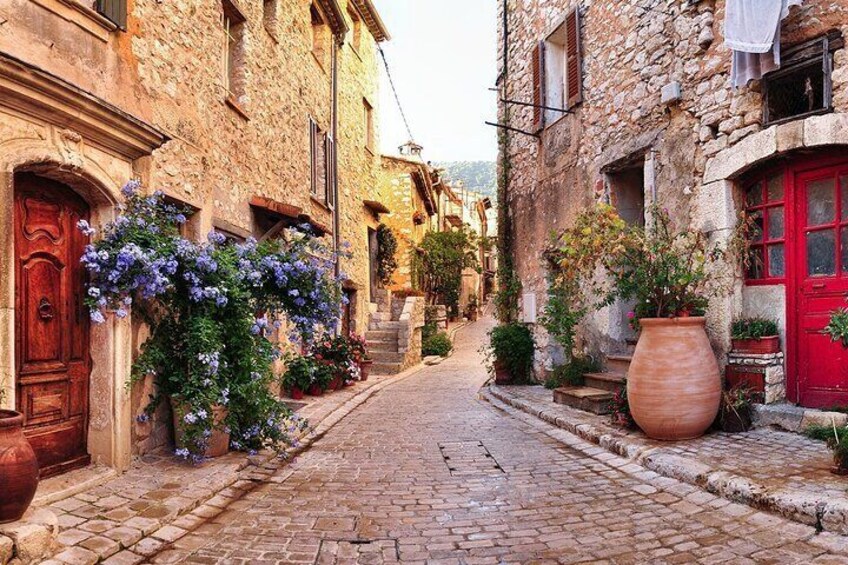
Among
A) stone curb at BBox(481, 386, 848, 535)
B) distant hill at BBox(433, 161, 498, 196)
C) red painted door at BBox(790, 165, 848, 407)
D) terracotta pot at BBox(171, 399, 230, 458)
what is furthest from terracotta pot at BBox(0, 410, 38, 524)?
distant hill at BBox(433, 161, 498, 196)

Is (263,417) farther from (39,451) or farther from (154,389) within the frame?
(39,451)

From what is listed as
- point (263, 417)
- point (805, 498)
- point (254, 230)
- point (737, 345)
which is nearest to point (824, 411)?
point (737, 345)

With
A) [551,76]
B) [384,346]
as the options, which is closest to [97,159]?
[551,76]

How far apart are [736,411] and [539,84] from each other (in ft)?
22.1

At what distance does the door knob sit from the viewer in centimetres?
422

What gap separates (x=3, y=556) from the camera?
280 centimetres

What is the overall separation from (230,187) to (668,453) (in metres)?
5.57

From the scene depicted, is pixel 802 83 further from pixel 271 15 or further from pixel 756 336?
pixel 271 15

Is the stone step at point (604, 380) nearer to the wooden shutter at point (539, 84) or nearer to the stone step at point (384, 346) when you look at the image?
the wooden shutter at point (539, 84)

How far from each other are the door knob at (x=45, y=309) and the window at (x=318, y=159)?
23.6ft

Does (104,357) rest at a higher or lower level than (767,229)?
lower

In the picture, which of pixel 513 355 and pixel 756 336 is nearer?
pixel 756 336

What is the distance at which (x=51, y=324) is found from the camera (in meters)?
4.34

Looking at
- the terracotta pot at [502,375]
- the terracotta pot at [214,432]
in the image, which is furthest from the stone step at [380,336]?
the terracotta pot at [214,432]
